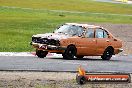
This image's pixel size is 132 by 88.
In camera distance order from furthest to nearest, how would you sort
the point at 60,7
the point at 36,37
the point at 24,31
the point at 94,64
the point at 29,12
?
the point at 60,7, the point at 29,12, the point at 24,31, the point at 36,37, the point at 94,64

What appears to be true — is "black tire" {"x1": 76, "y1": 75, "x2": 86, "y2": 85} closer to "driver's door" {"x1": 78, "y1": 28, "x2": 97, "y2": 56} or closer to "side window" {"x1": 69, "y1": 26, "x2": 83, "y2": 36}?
"driver's door" {"x1": 78, "y1": 28, "x2": 97, "y2": 56}

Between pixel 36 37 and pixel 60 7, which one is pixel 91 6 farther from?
pixel 36 37

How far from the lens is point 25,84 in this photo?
15469 mm

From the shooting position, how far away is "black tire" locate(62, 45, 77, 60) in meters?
24.4

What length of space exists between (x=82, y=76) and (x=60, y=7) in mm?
59791

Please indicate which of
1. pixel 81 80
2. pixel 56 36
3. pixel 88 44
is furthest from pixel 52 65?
pixel 81 80

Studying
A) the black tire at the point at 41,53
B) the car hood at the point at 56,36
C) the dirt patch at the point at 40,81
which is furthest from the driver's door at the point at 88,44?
the dirt patch at the point at 40,81

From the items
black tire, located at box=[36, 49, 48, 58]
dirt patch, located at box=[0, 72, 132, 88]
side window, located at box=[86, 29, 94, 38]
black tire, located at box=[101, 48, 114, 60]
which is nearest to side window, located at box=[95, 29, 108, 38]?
side window, located at box=[86, 29, 94, 38]

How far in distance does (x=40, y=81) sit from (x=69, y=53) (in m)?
8.23

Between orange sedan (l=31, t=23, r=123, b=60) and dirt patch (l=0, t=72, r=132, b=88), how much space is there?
542 cm

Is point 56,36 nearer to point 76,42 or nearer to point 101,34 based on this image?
point 76,42

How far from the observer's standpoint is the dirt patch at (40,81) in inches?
607

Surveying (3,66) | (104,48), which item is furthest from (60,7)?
(3,66)

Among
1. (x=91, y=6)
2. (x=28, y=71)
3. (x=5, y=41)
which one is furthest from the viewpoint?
(x=91, y=6)
